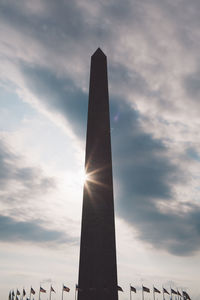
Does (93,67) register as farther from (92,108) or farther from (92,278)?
(92,278)

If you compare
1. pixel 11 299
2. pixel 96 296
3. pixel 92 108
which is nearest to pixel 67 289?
pixel 11 299

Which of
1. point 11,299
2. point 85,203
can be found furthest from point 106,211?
point 11,299

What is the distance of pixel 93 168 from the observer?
21000mm

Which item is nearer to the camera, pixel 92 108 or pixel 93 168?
pixel 93 168

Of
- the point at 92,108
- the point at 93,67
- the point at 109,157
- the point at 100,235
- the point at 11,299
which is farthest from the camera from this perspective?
the point at 11,299

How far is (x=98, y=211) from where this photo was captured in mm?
19234

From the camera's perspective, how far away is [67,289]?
47125 millimetres

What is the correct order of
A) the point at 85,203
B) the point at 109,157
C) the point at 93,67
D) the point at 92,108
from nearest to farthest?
the point at 85,203 < the point at 109,157 < the point at 92,108 < the point at 93,67

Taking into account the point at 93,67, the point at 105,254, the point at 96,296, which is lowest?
the point at 96,296

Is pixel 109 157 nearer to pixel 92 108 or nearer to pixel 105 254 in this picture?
pixel 92 108

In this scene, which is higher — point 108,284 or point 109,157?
point 109,157

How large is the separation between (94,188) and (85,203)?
4.22 ft

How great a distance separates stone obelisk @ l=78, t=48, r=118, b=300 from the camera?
17438 millimetres

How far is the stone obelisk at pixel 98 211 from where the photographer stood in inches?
687
